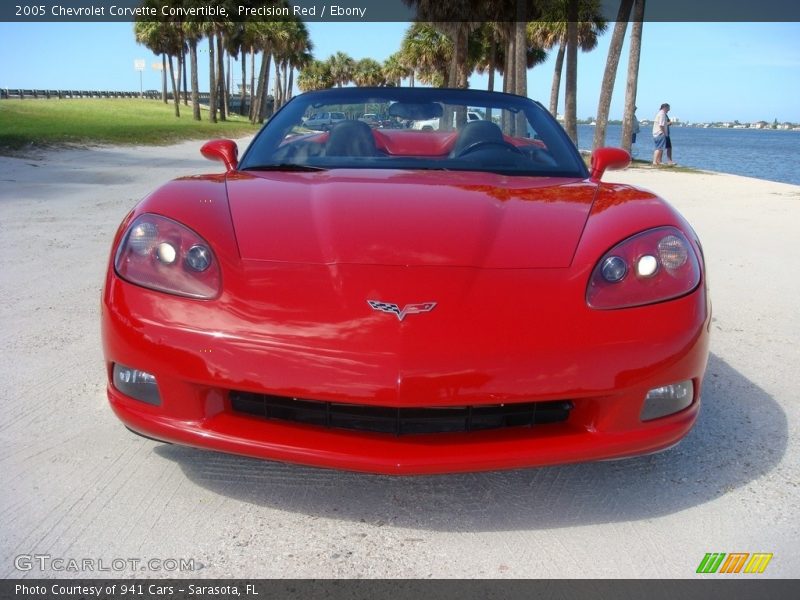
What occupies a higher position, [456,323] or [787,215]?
[456,323]

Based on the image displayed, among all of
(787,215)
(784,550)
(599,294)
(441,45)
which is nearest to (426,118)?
(599,294)

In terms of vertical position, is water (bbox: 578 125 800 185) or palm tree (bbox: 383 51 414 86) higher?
palm tree (bbox: 383 51 414 86)

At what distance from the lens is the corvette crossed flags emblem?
1.95 meters

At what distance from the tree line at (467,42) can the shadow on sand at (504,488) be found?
1951 cm

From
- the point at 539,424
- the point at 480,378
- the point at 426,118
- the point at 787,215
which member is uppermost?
the point at 426,118

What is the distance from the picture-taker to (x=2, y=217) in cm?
682

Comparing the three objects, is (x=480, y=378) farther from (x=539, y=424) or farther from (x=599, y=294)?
(x=599, y=294)

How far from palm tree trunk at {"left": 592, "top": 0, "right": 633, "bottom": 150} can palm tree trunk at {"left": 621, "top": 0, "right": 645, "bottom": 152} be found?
289 millimetres

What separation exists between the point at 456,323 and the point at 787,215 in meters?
9.16

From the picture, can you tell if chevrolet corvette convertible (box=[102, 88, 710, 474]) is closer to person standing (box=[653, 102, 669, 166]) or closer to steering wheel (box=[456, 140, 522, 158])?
steering wheel (box=[456, 140, 522, 158])

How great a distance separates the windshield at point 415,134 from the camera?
122 inches

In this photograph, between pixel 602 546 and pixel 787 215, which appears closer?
pixel 602 546

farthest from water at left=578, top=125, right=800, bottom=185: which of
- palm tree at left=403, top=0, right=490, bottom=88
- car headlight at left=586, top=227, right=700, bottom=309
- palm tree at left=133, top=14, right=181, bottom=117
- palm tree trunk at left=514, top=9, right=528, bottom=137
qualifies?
palm tree at left=133, top=14, right=181, bottom=117

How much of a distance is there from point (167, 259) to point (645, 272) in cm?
139
